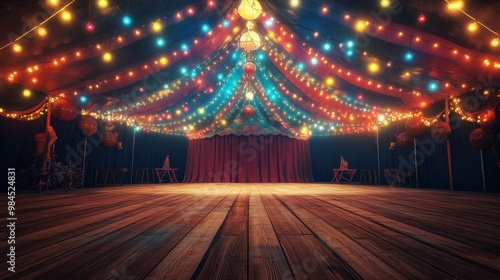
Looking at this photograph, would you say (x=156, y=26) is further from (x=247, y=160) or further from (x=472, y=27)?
(x=247, y=160)

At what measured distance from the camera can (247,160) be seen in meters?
11.0

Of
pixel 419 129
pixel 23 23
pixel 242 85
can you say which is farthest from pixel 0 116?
pixel 419 129

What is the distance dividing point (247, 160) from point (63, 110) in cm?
680

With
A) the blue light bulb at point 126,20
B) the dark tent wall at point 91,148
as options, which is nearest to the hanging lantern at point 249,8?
the blue light bulb at point 126,20

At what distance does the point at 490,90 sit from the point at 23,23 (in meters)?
7.59

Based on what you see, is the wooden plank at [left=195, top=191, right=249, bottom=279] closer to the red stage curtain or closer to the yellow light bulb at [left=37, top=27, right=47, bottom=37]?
the yellow light bulb at [left=37, top=27, right=47, bottom=37]

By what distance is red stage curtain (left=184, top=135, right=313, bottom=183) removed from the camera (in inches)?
428

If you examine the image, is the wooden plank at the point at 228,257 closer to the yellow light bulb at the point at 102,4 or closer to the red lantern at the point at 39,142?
the yellow light bulb at the point at 102,4

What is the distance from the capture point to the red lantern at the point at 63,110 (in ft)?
17.8

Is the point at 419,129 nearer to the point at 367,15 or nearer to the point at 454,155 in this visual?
the point at 454,155

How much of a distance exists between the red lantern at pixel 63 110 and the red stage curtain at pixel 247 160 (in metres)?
5.75

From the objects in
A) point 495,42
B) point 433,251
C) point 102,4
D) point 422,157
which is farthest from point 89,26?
point 422,157

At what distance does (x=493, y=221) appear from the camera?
189 cm

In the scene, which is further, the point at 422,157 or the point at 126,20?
the point at 422,157
